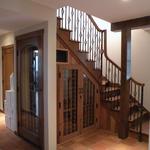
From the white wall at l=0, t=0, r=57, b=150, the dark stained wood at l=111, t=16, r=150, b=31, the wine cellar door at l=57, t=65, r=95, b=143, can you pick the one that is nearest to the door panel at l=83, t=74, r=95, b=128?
the wine cellar door at l=57, t=65, r=95, b=143

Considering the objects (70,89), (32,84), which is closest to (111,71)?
(70,89)

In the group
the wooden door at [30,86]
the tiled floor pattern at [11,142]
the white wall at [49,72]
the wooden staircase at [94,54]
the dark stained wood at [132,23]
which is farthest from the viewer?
the wooden staircase at [94,54]

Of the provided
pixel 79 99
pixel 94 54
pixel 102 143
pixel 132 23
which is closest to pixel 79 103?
pixel 79 99

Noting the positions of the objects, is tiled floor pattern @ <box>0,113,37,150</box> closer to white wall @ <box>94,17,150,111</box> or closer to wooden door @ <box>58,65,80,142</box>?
wooden door @ <box>58,65,80,142</box>

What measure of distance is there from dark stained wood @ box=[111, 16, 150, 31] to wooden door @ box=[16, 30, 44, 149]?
75.8 inches

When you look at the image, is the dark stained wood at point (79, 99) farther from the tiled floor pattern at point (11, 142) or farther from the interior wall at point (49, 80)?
the tiled floor pattern at point (11, 142)

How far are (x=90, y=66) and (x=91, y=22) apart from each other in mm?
1312

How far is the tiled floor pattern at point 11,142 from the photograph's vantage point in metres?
3.52

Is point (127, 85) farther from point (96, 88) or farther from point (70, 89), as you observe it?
point (70, 89)

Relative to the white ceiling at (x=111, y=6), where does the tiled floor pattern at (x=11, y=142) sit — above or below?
below

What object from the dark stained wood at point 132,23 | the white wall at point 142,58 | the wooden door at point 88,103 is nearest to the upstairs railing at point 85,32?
the wooden door at point 88,103

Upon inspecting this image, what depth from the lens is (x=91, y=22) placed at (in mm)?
4910

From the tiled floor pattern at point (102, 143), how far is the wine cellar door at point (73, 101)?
7.2 inches

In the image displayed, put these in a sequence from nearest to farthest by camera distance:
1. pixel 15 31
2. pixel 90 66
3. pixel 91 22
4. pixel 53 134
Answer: pixel 53 134, pixel 15 31, pixel 90 66, pixel 91 22
